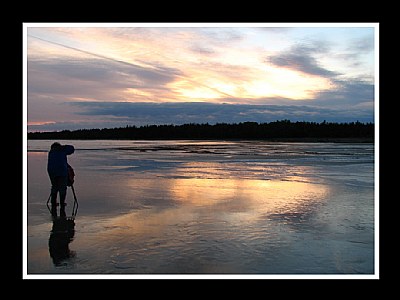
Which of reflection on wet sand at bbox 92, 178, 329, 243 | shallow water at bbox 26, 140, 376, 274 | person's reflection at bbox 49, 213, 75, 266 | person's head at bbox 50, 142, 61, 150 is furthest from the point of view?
person's head at bbox 50, 142, 61, 150

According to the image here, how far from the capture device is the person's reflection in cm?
573

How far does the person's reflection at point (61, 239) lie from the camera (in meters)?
5.73

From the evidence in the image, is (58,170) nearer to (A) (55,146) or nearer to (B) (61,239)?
(A) (55,146)

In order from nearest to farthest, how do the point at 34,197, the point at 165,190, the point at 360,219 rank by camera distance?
the point at 360,219 → the point at 34,197 → the point at 165,190

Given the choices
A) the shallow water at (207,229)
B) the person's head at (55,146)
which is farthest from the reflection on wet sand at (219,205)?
the person's head at (55,146)

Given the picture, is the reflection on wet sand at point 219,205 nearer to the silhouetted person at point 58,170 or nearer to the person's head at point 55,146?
the silhouetted person at point 58,170

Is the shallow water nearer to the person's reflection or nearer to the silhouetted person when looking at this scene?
the person's reflection

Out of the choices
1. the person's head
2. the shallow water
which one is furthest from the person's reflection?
the person's head

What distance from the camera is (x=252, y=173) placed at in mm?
16203
